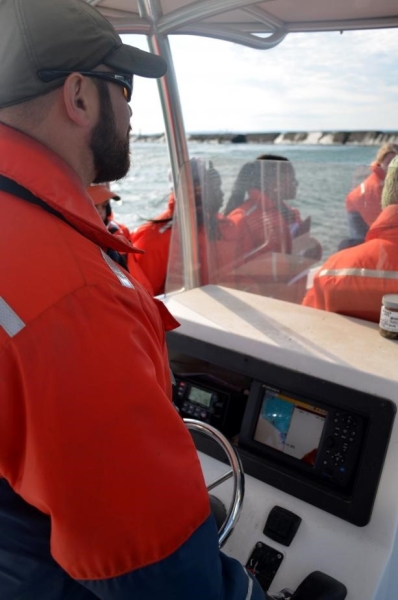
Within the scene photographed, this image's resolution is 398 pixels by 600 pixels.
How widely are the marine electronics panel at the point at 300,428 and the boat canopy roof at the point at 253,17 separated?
4.38 feet

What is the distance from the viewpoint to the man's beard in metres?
0.97

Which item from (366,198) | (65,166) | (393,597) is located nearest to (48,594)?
(65,166)

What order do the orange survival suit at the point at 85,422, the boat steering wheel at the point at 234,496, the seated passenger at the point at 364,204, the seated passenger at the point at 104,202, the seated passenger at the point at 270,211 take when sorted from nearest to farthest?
the orange survival suit at the point at 85,422 < the boat steering wheel at the point at 234,496 < the seated passenger at the point at 364,204 < the seated passenger at the point at 270,211 < the seated passenger at the point at 104,202

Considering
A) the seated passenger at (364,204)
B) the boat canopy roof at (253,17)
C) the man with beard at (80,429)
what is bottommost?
the man with beard at (80,429)

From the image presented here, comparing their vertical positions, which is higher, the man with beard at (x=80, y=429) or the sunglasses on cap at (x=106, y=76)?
the sunglasses on cap at (x=106, y=76)

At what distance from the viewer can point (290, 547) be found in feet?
4.60

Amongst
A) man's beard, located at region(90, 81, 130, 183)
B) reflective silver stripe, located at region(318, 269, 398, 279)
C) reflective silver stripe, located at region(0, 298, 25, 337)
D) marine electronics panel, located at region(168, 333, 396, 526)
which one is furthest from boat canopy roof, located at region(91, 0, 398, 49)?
reflective silver stripe, located at region(0, 298, 25, 337)

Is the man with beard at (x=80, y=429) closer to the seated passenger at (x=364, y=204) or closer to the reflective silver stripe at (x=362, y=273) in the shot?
the reflective silver stripe at (x=362, y=273)

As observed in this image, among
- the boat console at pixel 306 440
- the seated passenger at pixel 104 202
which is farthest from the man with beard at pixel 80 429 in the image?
the seated passenger at pixel 104 202

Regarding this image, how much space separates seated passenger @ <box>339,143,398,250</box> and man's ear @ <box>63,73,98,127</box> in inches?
49.0

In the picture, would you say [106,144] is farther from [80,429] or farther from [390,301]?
[390,301]

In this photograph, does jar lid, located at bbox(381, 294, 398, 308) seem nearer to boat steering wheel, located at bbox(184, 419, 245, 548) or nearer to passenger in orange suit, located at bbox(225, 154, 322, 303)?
passenger in orange suit, located at bbox(225, 154, 322, 303)

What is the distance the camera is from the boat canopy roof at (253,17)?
206 cm

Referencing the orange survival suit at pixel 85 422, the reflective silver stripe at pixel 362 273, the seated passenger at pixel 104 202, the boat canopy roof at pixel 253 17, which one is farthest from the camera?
the seated passenger at pixel 104 202
